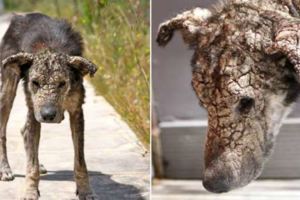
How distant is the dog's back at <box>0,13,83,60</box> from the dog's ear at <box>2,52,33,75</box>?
1.3 inches

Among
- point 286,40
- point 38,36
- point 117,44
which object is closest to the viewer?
point 286,40

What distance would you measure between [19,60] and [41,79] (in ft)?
0.15

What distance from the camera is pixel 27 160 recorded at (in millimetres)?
1020

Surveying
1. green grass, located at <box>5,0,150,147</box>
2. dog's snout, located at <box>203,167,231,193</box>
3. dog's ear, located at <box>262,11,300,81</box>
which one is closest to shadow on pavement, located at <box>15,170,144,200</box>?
green grass, located at <box>5,0,150,147</box>

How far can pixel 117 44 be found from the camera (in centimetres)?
113

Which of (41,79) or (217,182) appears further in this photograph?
(41,79)

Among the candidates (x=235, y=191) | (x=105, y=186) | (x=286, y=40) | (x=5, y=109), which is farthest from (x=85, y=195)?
(x=286, y=40)

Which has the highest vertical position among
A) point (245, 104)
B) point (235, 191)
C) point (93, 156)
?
point (245, 104)

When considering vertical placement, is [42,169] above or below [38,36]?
below

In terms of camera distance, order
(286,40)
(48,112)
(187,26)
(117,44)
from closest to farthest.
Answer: (286,40) → (187,26) → (48,112) → (117,44)

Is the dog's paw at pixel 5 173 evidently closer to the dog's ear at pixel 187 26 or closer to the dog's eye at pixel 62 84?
the dog's eye at pixel 62 84

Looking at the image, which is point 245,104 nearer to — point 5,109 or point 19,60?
point 19,60

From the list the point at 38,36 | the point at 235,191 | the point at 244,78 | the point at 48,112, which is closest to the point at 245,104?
the point at 244,78

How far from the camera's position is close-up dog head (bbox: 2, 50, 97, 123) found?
0.92m
